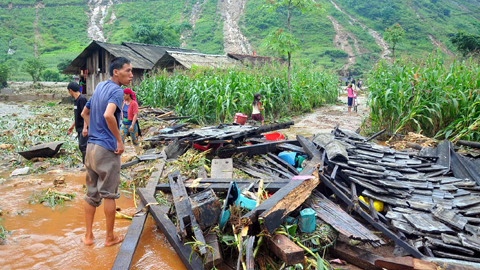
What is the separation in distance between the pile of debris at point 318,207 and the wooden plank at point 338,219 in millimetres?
11

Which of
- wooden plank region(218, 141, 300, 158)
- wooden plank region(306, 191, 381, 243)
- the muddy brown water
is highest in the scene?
wooden plank region(218, 141, 300, 158)

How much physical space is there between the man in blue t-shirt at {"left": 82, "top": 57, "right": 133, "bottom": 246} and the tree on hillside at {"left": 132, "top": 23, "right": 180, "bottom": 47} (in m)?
36.4

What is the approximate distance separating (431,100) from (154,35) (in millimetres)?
35802

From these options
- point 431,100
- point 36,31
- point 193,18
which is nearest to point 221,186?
point 431,100

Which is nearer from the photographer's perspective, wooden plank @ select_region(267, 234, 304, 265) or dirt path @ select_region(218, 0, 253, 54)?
wooden plank @ select_region(267, 234, 304, 265)

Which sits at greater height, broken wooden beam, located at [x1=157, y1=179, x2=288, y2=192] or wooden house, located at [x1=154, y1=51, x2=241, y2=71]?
wooden house, located at [x1=154, y1=51, x2=241, y2=71]

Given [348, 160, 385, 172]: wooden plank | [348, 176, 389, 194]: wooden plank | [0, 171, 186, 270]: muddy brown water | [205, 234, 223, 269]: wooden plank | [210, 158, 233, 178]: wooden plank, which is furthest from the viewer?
[210, 158, 233, 178]: wooden plank

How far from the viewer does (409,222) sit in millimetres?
→ 3199

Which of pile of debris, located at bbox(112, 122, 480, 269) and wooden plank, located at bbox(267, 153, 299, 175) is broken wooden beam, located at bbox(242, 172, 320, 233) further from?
wooden plank, located at bbox(267, 153, 299, 175)

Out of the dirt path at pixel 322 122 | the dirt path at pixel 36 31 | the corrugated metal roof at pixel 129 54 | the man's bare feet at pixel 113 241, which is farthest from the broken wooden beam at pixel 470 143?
the dirt path at pixel 36 31

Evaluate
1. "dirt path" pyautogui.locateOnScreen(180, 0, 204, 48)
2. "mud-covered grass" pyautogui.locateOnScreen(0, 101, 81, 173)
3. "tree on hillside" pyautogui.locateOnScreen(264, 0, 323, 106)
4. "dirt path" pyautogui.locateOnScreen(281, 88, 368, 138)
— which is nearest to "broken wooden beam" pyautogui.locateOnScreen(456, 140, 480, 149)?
"dirt path" pyautogui.locateOnScreen(281, 88, 368, 138)

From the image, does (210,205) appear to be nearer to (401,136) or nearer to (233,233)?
(233,233)

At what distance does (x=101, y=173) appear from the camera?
3227 millimetres

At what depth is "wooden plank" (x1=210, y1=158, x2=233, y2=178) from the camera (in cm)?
453
